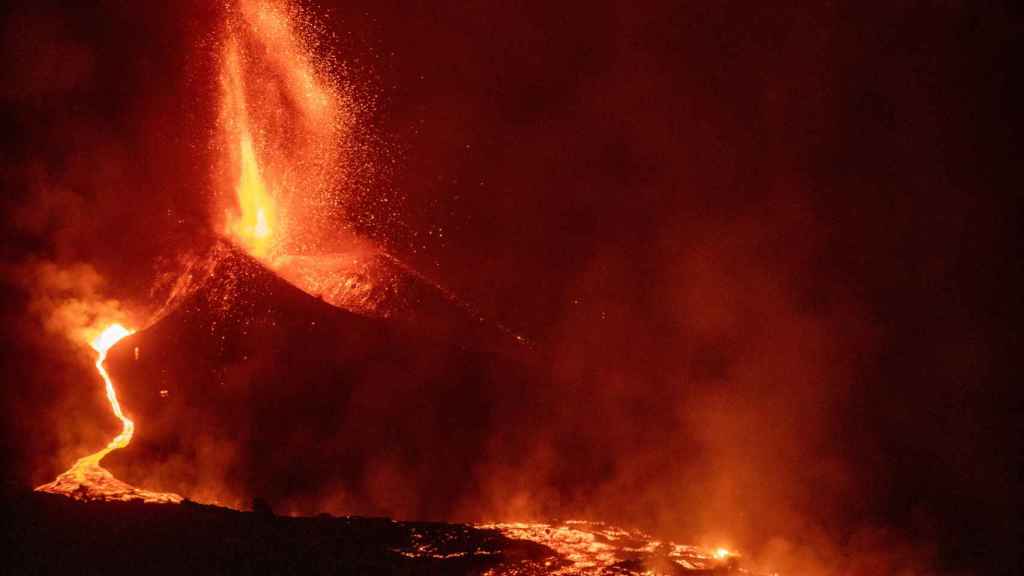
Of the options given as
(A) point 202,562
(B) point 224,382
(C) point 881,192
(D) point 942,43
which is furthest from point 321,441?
(D) point 942,43

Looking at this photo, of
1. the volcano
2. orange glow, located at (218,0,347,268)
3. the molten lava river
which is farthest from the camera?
orange glow, located at (218,0,347,268)

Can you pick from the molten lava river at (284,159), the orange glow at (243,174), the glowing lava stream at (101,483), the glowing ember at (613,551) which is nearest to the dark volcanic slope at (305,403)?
the glowing lava stream at (101,483)

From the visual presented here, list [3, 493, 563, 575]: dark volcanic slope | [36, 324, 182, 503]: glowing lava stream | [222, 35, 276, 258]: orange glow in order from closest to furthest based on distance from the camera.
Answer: [3, 493, 563, 575]: dark volcanic slope < [36, 324, 182, 503]: glowing lava stream < [222, 35, 276, 258]: orange glow

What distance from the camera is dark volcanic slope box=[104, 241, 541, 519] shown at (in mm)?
8773

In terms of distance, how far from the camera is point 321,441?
30.7 ft

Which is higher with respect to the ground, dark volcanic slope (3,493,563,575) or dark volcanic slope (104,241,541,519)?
dark volcanic slope (104,241,541,519)

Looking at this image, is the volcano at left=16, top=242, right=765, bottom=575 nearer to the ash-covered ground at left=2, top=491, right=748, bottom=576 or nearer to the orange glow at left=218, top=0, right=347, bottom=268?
the ash-covered ground at left=2, top=491, right=748, bottom=576

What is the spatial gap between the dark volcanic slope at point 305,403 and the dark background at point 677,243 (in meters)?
0.60

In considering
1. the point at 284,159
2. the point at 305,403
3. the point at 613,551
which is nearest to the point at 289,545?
the point at 613,551

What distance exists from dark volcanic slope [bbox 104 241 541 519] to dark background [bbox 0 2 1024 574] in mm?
602

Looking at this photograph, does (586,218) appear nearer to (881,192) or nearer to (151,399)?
(881,192)

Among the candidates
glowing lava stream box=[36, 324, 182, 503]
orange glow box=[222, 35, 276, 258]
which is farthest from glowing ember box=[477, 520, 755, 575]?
orange glow box=[222, 35, 276, 258]

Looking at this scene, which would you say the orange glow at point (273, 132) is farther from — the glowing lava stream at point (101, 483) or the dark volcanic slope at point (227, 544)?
the dark volcanic slope at point (227, 544)

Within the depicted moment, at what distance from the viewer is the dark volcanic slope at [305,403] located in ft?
28.8
